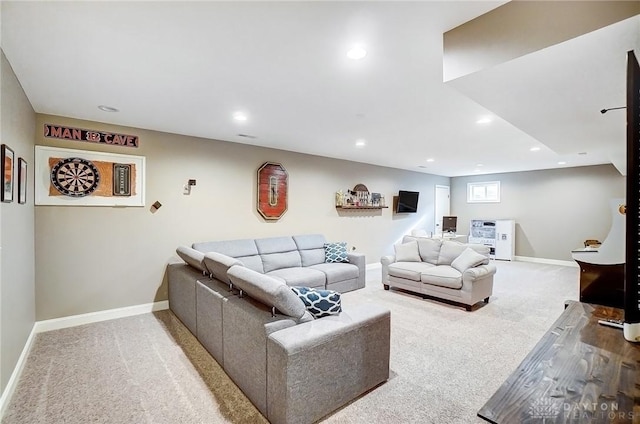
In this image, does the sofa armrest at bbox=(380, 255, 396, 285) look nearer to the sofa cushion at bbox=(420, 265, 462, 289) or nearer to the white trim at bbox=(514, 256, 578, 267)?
the sofa cushion at bbox=(420, 265, 462, 289)

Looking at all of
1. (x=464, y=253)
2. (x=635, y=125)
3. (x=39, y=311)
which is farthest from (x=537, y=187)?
(x=39, y=311)

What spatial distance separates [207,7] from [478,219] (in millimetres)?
9284

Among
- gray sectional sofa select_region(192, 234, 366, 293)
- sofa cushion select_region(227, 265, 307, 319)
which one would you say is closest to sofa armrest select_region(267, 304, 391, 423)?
sofa cushion select_region(227, 265, 307, 319)

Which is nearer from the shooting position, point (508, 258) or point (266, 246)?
point (266, 246)

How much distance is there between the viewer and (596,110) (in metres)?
2.25

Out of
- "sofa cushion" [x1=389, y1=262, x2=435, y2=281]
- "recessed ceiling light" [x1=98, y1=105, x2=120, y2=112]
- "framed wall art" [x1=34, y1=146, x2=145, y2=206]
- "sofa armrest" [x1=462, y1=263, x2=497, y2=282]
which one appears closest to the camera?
"recessed ceiling light" [x1=98, y1=105, x2=120, y2=112]

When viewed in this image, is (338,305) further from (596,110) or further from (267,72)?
(596,110)

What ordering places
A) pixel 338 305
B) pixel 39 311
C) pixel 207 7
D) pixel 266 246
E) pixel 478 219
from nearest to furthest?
1. pixel 207 7
2. pixel 338 305
3. pixel 39 311
4. pixel 266 246
5. pixel 478 219

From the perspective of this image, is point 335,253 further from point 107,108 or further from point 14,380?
point 14,380

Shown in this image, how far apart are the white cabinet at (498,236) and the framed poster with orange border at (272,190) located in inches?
249

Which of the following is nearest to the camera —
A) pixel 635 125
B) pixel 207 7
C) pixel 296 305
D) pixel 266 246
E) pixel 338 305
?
pixel 635 125

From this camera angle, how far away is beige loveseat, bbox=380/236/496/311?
4.05 metres

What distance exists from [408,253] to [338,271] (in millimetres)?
1406

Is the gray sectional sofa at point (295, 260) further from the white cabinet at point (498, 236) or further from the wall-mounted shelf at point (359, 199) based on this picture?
the white cabinet at point (498, 236)
